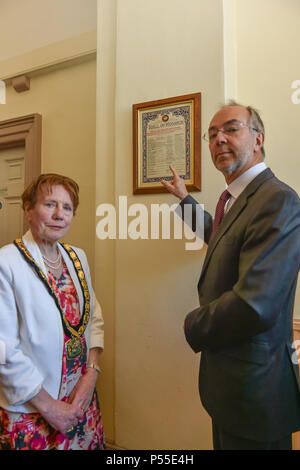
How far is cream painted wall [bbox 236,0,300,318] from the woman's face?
3.70ft

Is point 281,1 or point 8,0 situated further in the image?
point 8,0

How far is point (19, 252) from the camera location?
132cm

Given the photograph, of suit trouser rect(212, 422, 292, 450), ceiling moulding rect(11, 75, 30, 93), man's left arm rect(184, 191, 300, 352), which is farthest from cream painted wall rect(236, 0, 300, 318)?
ceiling moulding rect(11, 75, 30, 93)

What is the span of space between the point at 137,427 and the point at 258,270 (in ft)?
4.62

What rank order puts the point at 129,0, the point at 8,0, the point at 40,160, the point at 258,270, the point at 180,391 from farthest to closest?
the point at 8,0, the point at 40,160, the point at 129,0, the point at 180,391, the point at 258,270

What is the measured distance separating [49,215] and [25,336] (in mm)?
486

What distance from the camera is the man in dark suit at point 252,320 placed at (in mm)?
887

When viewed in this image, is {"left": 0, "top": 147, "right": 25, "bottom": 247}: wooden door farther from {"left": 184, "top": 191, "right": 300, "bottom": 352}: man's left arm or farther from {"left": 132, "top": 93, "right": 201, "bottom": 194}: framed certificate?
{"left": 184, "top": 191, "right": 300, "bottom": 352}: man's left arm

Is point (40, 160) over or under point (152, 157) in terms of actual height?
over

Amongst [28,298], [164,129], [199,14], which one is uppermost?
[199,14]

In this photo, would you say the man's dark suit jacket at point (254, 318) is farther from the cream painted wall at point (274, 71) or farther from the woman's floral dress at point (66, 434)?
the cream painted wall at point (274, 71)

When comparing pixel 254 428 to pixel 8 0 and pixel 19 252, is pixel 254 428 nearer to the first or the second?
pixel 19 252

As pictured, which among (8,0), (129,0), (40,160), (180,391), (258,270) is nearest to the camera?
(258,270)

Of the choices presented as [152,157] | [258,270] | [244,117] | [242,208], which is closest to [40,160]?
[152,157]
